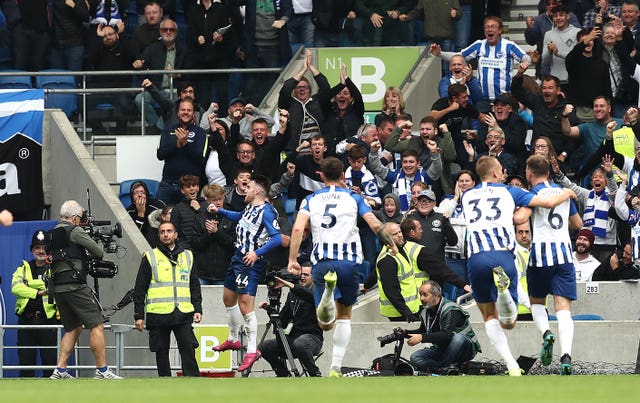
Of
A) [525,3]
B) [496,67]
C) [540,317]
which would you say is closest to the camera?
[540,317]

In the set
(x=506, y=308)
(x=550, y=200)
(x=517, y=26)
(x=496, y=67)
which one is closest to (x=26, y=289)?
(x=496, y=67)

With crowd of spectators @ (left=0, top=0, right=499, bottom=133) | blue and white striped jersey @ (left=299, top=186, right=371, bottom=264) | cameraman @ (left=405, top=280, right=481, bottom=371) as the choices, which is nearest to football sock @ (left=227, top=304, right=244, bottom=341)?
cameraman @ (left=405, top=280, right=481, bottom=371)

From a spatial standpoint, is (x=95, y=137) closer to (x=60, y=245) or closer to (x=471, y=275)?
(x=60, y=245)

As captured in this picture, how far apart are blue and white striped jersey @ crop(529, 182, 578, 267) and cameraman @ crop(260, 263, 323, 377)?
9.02 feet

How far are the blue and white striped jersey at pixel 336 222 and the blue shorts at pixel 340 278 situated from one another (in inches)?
2.3

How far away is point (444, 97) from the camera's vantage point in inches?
839

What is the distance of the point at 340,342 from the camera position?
15.2m

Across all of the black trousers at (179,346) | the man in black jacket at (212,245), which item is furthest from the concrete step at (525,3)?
the black trousers at (179,346)

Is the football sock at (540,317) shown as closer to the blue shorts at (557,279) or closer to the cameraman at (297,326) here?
the blue shorts at (557,279)

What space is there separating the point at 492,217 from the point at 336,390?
12.4ft

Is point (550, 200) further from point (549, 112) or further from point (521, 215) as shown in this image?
point (549, 112)

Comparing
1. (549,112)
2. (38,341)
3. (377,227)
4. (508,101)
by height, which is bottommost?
(38,341)

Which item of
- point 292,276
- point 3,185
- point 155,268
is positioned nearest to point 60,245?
point 155,268

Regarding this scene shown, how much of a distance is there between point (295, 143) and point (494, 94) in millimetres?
2837
